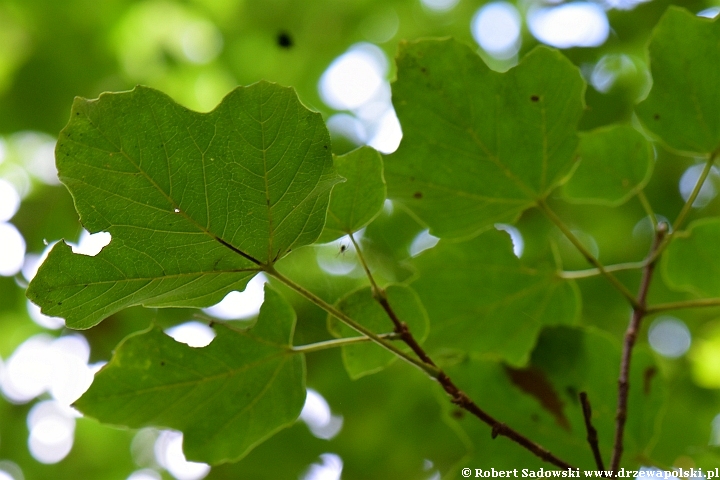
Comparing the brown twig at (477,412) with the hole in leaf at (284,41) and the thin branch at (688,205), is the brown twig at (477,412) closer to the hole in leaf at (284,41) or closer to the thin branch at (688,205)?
the thin branch at (688,205)

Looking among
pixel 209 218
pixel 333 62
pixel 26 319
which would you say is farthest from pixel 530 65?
pixel 26 319

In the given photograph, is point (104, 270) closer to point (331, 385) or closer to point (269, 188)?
point (269, 188)

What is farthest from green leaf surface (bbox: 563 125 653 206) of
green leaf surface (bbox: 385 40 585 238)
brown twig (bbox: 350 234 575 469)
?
brown twig (bbox: 350 234 575 469)

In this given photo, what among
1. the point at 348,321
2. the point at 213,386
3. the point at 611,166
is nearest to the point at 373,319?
the point at 348,321

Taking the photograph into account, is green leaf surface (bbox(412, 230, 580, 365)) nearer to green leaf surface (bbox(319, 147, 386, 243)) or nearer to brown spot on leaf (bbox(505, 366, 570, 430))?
brown spot on leaf (bbox(505, 366, 570, 430))

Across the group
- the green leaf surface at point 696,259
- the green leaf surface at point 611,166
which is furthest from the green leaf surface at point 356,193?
the green leaf surface at point 696,259
